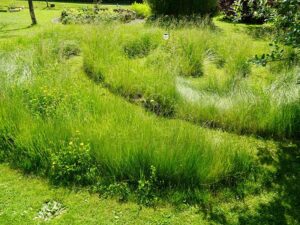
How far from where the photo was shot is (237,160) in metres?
4.21

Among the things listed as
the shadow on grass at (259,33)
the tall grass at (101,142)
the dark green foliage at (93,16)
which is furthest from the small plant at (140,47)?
the dark green foliage at (93,16)

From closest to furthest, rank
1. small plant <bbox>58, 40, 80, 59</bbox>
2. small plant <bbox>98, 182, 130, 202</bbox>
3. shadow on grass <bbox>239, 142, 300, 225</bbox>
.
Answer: shadow on grass <bbox>239, 142, 300, 225</bbox>
small plant <bbox>98, 182, 130, 202</bbox>
small plant <bbox>58, 40, 80, 59</bbox>

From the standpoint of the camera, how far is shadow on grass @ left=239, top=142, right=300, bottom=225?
3.60 m

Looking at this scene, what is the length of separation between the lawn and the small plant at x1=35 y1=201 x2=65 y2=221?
2.6 inches

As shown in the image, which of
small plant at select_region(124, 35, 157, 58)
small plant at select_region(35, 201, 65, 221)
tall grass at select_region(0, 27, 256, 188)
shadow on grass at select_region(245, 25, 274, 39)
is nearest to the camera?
small plant at select_region(35, 201, 65, 221)

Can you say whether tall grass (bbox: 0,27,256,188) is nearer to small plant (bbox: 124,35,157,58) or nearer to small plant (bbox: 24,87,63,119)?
small plant (bbox: 24,87,63,119)

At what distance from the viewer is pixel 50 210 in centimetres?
380

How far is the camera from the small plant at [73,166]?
13.7ft

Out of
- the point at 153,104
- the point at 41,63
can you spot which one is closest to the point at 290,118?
the point at 153,104

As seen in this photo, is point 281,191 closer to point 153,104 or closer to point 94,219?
point 94,219

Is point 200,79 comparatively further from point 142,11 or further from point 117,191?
point 142,11

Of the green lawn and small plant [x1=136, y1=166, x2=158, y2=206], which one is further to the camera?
small plant [x1=136, y1=166, x2=158, y2=206]

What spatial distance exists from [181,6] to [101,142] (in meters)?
10.0

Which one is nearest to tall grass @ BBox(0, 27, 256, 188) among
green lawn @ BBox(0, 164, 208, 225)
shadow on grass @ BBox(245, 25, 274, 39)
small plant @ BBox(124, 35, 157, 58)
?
green lawn @ BBox(0, 164, 208, 225)
